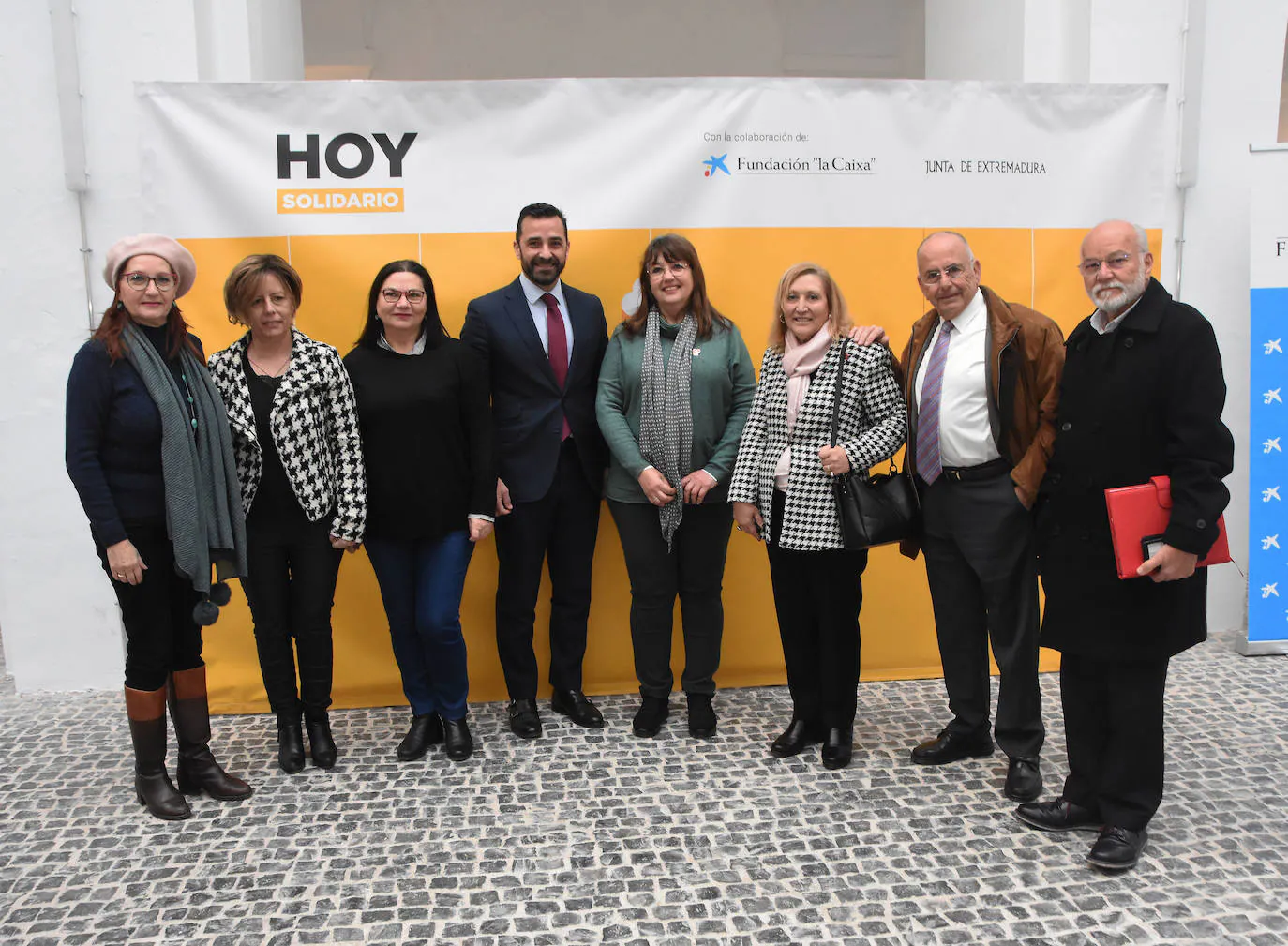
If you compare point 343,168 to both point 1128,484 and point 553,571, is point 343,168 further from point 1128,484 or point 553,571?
point 1128,484

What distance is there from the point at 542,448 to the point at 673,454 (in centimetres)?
48

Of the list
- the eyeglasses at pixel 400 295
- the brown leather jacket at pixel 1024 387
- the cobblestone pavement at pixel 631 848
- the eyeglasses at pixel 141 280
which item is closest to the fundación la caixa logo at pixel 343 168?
the eyeglasses at pixel 400 295

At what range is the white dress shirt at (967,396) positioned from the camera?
262cm

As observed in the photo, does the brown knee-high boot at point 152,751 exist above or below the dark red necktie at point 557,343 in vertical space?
below

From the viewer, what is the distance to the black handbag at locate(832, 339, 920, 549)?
269 centimetres

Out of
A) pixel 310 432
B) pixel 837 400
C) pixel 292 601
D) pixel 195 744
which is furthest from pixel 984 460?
pixel 195 744

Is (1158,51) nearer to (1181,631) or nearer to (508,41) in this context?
(1181,631)

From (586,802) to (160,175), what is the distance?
276 centimetres

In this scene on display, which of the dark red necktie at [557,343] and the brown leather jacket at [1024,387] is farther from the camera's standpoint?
the dark red necktie at [557,343]

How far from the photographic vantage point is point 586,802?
2.70 m

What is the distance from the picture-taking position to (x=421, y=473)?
114 inches

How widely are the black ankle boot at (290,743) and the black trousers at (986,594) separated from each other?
2.19 meters

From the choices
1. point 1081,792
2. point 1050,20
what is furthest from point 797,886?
point 1050,20

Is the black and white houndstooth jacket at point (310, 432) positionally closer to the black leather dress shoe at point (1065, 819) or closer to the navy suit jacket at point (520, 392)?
the navy suit jacket at point (520, 392)
